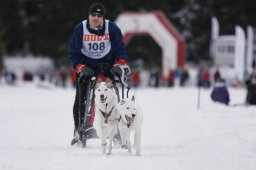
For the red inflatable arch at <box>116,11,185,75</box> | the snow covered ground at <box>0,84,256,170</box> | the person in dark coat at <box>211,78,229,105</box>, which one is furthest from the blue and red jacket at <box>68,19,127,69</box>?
the red inflatable arch at <box>116,11,185,75</box>

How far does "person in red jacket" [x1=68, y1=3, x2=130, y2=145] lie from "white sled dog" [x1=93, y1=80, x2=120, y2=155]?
0.58 meters

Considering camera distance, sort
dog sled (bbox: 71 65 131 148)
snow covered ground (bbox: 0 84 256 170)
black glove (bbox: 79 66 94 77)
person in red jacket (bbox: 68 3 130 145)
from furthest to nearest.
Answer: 1. dog sled (bbox: 71 65 131 148)
2. person in red jacket (bbox: 68 3 130 145)
3. black glove (bbox: 79 66 94 77)
4. snow covered ground (bbox: 0 84 256 170)

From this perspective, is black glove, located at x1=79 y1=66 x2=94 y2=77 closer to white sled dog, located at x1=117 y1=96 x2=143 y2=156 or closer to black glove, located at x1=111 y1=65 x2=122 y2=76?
black glove, located at x1=111 y1=65 x2=122 y2=76

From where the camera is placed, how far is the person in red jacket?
25.6 feet

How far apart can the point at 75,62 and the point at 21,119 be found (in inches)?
240

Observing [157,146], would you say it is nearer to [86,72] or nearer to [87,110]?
[87,110]

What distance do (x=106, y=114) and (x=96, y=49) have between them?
45.5 inches

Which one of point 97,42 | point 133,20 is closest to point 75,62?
point 97,42

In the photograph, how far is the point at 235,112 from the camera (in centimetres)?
1167

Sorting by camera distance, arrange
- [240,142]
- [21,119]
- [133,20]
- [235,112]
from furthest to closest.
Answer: [133,20] < [21,119] < [235,112] < [240,142]

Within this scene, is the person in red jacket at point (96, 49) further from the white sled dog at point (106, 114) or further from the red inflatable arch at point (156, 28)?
the red inflatable arch at point (156, 28)

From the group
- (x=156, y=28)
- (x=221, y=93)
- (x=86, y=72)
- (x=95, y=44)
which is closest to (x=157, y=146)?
(x=86, y=72)

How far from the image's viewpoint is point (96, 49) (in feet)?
26.1

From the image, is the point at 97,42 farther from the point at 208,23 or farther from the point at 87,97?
the point at 208,23
